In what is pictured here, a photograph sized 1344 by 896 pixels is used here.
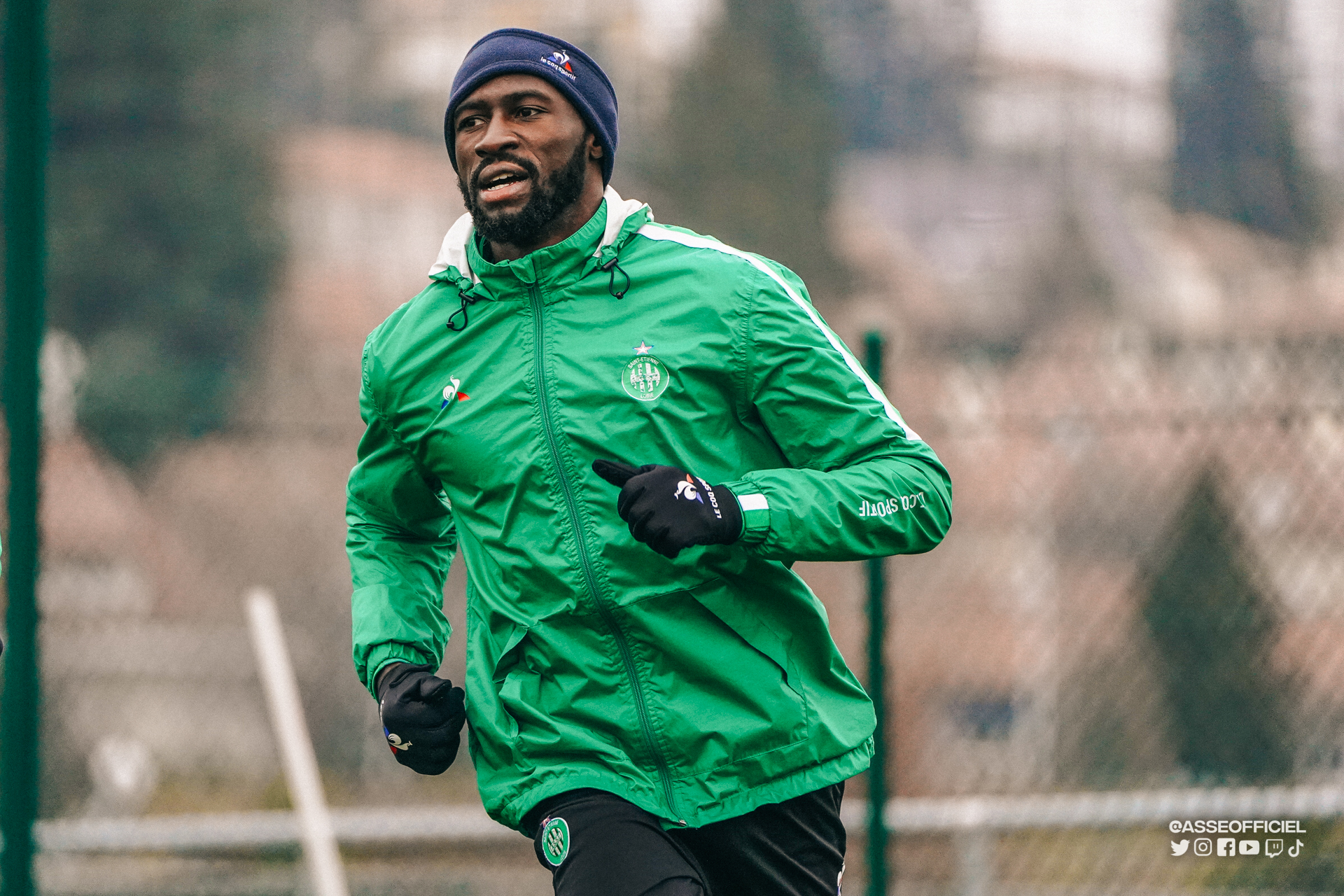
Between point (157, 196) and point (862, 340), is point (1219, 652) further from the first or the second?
point (157, 196)

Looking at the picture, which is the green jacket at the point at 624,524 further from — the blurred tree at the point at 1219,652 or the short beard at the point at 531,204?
the blurred tree at the point at 1219,652

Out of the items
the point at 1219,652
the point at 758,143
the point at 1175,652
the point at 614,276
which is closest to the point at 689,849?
the point at 614,276

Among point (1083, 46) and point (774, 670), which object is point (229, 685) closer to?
point (774, 670)

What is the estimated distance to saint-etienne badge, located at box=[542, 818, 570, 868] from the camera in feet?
7.24

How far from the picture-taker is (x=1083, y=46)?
30.5m

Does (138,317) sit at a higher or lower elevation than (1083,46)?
lower

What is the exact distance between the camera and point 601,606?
2270mm

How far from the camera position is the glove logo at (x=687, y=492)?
82.0 inches

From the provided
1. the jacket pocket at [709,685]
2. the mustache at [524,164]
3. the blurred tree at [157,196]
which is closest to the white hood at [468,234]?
the mustache at [524,164]

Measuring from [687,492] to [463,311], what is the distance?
0.59 m

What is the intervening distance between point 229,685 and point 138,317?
1226cm

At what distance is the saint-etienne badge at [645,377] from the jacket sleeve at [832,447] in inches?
5.5

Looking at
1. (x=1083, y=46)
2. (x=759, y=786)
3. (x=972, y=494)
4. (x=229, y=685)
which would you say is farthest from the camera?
(x=1083, y=46)

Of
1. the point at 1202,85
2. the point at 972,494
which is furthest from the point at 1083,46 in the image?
the point at 972,494
